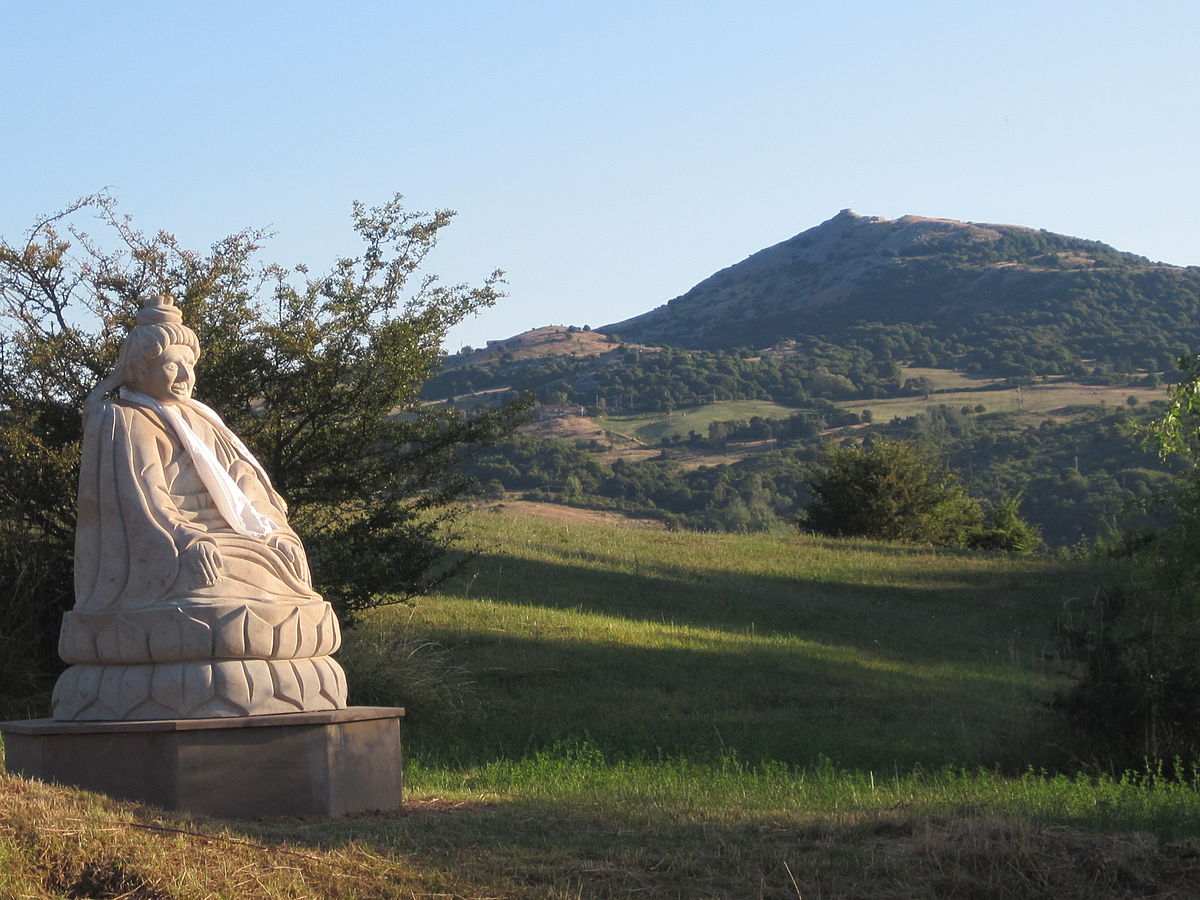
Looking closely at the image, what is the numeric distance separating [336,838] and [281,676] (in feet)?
4.40

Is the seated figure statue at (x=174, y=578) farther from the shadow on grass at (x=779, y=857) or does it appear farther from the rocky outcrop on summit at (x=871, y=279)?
the rocky outcrop on summit at (x=871, y=279)

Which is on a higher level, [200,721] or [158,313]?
[158,313]

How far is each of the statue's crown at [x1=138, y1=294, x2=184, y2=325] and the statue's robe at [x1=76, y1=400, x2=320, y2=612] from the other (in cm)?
60

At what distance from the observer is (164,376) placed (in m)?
8.45

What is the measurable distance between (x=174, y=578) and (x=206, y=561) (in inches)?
7.8

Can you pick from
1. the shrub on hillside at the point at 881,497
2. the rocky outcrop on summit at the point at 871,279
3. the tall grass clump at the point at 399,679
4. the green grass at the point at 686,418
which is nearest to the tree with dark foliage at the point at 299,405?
the tall grass clump at the point at 399,679

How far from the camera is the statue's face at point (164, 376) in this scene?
8.44 m

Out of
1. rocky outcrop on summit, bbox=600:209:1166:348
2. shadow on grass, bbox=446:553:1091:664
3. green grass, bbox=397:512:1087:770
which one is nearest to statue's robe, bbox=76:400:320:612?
green grass, bbox=397:512:1087:770

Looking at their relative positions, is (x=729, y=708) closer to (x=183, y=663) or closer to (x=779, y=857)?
(x=183, y=663)

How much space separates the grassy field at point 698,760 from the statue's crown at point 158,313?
3012mm

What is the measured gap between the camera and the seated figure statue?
298 inches

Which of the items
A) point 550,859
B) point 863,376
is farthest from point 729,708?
point 863,376

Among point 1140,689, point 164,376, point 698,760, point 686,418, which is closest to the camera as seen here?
point 164,376

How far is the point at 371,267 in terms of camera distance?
15898 mm
